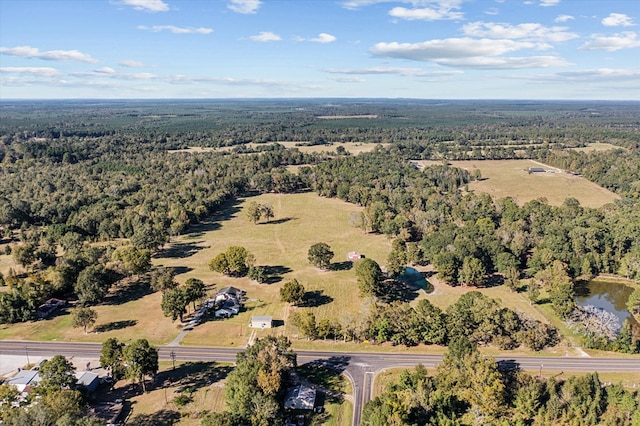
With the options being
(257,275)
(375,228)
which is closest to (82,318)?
(257,275)

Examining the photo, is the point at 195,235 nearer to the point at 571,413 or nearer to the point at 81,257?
the point at 81,257

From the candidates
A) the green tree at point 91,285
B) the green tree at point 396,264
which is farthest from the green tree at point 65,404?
the green tree at point 396,264

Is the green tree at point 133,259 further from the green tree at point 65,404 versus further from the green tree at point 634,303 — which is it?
the green tree at point 634,303

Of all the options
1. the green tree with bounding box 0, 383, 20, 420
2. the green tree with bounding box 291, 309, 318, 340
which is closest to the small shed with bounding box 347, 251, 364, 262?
the green tree with bounding box 291, 309, 318, 340

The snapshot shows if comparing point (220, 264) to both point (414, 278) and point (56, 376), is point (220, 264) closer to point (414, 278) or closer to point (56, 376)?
point (414, 278)

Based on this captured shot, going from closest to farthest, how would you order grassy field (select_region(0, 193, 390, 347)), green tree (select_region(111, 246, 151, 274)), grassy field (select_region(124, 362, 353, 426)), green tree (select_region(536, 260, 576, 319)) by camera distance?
grassy field (select_region(124, 362, 353, 426)), grassy field (select_region(0, 193, 390, 347)), green tree (select_region(536, 260, 576, 319)), green tree (select_region(111, 246, 151, 274))

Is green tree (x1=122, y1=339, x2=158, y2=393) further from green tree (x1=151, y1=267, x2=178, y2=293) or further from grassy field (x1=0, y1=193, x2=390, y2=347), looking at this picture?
green tree (x1=151, y1=267, x2=178, y2=293)
